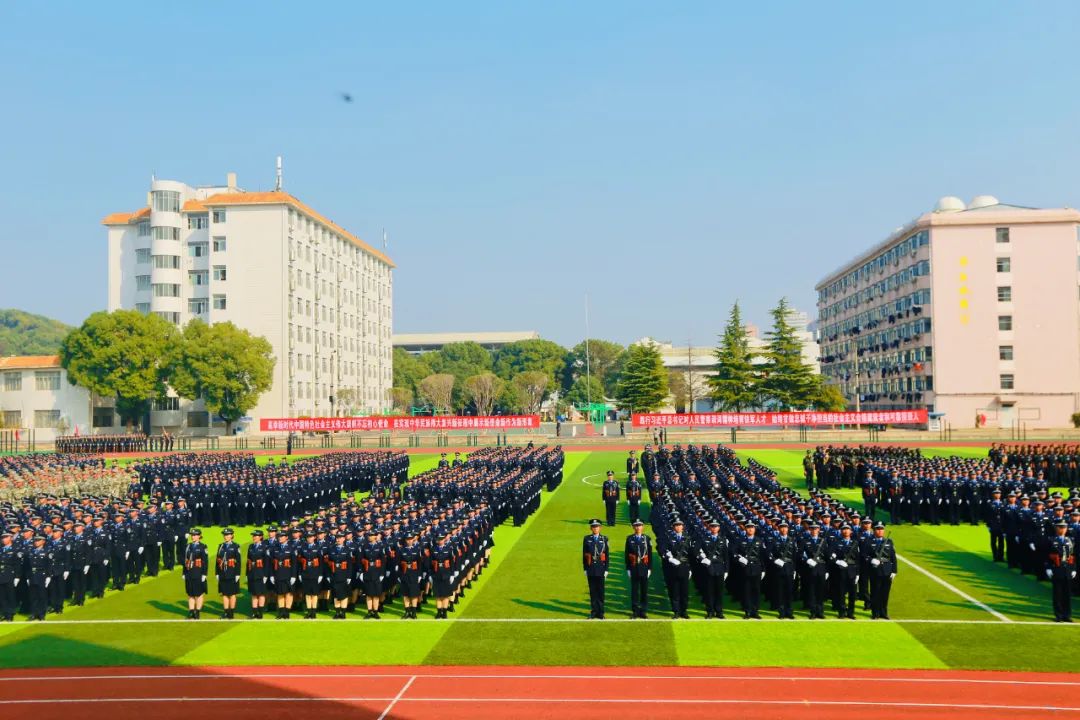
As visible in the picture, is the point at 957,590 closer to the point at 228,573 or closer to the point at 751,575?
the point at 751,575

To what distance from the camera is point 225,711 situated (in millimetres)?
9844

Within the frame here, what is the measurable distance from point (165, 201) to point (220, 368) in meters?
18.2

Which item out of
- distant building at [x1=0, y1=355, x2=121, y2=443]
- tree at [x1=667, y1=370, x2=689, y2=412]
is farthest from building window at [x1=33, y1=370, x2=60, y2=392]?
tree at [x1=667, y1=370, x2=689, y2=412]

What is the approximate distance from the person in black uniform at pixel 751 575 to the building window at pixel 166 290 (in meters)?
69.7

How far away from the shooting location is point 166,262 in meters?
74.2

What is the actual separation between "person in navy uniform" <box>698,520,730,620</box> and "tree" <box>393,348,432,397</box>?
10146cm

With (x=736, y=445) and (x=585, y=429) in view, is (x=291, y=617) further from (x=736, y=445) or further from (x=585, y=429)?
(x=585, y=429)

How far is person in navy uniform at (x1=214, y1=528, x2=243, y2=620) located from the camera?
551 inches

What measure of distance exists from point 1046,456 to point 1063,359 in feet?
124

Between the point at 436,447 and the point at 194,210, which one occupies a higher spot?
the point at 194,210

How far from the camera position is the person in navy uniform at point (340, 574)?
548 inches

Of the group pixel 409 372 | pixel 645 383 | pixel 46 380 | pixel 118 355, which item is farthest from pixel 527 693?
pixel 409 372

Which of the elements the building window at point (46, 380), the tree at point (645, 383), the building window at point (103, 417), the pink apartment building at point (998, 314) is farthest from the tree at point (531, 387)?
the building window at point (46, 380)

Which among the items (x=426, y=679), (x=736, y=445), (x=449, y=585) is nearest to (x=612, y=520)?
(x=449, y=585)
